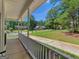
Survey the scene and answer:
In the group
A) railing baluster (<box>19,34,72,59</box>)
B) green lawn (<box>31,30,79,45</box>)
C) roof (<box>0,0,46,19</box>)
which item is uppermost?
roof (<box>0,0,46,19</box>)

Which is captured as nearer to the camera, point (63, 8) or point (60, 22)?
point (60, 22)

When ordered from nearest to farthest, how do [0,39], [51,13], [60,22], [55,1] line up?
[0,39] → [60,22] → [51,13] → [55,1]

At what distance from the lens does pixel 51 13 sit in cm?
2378

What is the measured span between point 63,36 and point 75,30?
6.37 feet

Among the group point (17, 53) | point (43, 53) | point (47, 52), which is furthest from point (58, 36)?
point (47, 52)

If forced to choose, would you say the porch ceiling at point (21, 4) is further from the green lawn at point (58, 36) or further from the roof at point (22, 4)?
the green lawn at point (58, 36)

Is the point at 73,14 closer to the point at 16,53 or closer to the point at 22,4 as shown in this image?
the point at 22,4

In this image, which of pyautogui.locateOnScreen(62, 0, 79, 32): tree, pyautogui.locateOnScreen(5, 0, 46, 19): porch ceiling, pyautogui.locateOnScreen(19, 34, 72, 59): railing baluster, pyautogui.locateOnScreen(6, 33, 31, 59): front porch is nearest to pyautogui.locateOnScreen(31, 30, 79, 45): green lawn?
pyautogui.locateOnScreen(62, 0, 79, 32): tree

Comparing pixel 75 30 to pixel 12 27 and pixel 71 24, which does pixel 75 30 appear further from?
pixel 12 27

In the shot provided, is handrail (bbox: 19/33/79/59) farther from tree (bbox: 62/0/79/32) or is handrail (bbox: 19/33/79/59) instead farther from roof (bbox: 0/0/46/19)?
tree (bbox: 62/0/79/32)

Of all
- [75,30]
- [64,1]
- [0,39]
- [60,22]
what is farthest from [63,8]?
[0,39]

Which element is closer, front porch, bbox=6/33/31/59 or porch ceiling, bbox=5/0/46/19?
front porch, bbox=6/33/31/59

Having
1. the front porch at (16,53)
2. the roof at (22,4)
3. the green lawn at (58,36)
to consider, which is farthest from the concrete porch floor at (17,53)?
the green lawn at (58,36)

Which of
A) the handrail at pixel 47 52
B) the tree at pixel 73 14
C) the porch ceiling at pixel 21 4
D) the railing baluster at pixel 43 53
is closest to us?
the handrail at pixel 47 52
